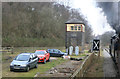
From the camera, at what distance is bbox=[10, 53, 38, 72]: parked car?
15.1 metres

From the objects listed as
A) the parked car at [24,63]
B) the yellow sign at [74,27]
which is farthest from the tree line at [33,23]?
the parked car at [24,63]

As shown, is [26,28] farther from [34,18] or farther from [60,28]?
[60,28]

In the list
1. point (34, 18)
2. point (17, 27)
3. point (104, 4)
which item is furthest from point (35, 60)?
point (34, 18)

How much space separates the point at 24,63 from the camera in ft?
50.2

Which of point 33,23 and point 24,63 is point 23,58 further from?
point 33,23

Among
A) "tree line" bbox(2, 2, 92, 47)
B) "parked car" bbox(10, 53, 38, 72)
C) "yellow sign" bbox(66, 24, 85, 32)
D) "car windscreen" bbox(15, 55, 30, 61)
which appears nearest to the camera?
"parked car" bbox(10, 53, 38, 72)

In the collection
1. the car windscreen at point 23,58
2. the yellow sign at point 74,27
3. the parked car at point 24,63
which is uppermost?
the yellow sign at point 74,27

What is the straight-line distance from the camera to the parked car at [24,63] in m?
15.1

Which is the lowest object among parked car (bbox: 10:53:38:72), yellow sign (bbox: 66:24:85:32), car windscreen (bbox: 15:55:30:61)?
parked car (bbox: 10:53:38:72)

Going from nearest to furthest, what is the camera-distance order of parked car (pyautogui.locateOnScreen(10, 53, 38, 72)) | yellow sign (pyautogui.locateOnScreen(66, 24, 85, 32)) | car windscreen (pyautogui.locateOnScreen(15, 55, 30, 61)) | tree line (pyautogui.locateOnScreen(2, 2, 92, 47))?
parked car (pyautogui.locateOnScreen(10, 53, 38, 72)) < car windscreen (pyautogui.locateOnScreen(15, 55, 30, 61)) < yellow sign (pyautogui.locateOnScreen(66, 24, 85, 32)) < tree line (pyautogui.locateOnScreen(2, 2, 92, 47))

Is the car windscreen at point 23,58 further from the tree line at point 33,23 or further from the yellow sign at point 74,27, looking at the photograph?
the tree line at point 33,23

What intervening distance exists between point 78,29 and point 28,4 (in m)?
19.1

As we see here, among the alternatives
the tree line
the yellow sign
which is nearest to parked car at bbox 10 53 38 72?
the yellow sign

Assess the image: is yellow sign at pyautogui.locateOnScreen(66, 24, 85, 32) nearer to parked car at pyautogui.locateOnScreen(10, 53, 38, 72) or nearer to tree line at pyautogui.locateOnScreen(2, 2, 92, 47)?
tree line at pyautogui.locateOnScreen(2, 2, 92, 47)
